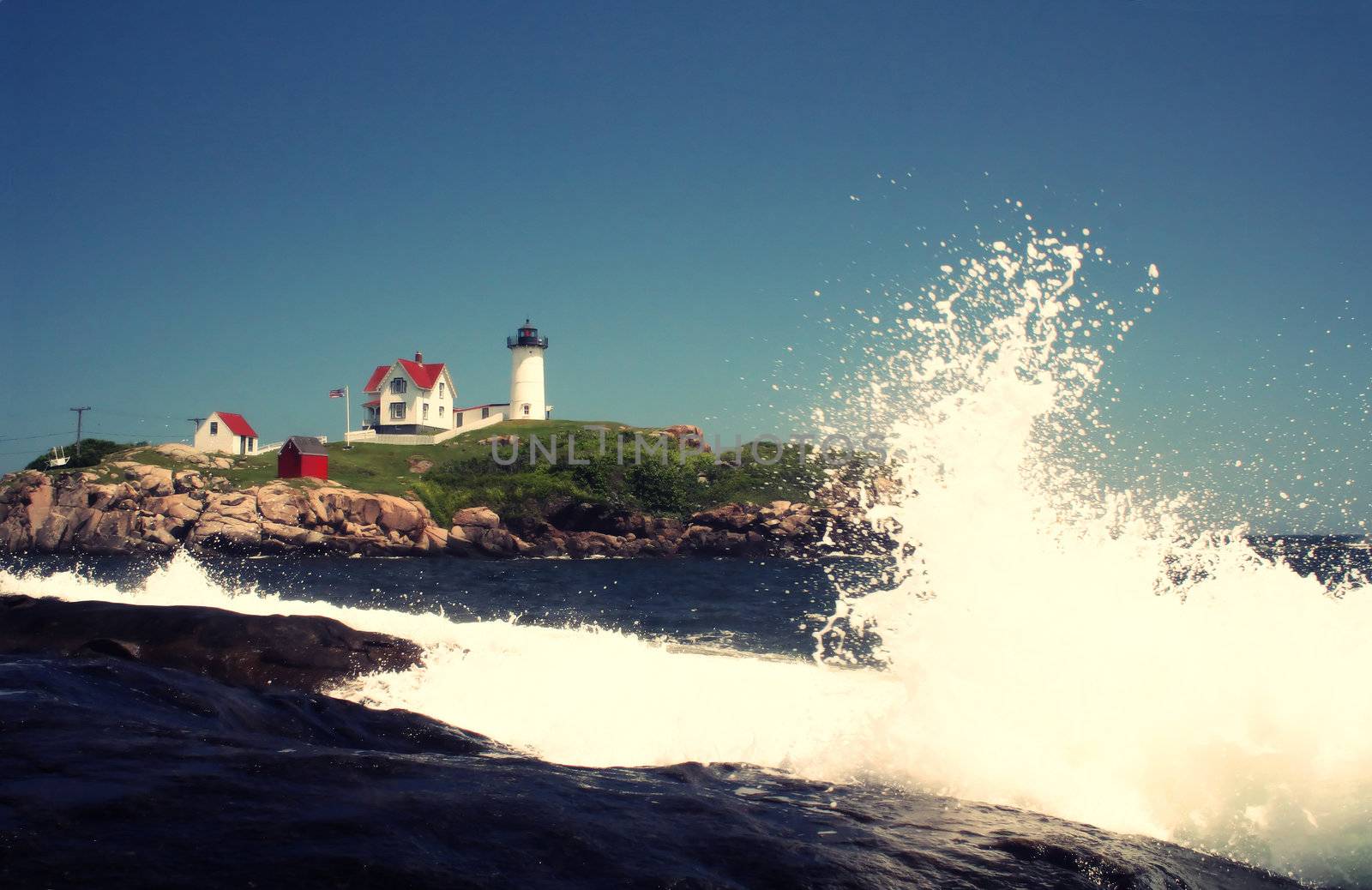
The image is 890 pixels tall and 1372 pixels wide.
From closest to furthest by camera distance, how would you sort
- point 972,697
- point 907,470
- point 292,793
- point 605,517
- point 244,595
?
point 292,793, point 972,697, point 907,470, point 244,595, point 605,517

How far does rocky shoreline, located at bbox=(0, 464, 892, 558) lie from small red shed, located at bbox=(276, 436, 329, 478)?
19.0 feet

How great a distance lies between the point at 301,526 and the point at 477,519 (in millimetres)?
10789

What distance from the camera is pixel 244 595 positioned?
1864 cm

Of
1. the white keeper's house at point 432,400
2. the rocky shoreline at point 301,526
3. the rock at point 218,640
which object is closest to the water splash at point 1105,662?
the rock at point 218,640

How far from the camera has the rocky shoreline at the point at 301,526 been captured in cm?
5628

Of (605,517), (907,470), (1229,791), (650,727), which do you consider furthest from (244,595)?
(605,517)

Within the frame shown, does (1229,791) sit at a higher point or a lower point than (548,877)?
lower

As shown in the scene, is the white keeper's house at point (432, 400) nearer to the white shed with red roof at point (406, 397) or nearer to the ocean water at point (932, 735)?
the white shed with red roof at point (406, 397)

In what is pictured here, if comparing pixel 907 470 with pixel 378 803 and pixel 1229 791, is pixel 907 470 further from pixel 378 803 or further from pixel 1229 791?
pixel 378 803

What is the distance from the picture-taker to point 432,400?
285 ft

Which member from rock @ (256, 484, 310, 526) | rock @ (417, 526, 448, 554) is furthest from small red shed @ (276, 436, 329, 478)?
rock @ (417, 526, 448, 554)

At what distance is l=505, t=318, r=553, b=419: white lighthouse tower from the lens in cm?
9188

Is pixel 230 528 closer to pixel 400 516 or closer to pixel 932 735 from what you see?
pixel 400 516

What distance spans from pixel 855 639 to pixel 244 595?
1272 centimetres
